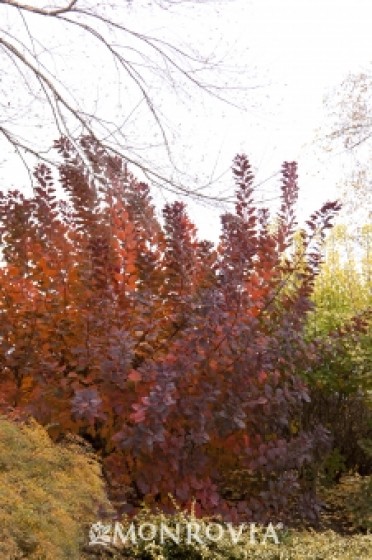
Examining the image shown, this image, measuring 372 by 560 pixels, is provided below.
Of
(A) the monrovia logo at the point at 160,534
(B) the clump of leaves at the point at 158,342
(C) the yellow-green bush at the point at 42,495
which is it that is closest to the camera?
(C) the yellow-green bush at the point at 42,495

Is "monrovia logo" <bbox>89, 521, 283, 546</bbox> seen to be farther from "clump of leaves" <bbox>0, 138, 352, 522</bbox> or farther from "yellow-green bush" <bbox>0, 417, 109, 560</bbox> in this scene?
"clump of leaves" <bbox>0, 138, 352, 522</bbox>

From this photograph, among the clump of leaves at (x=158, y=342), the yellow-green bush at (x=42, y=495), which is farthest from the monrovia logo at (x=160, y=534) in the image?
the clump of leaves at (x=158, y=342)

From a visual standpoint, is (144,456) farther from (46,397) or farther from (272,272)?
(272,272)

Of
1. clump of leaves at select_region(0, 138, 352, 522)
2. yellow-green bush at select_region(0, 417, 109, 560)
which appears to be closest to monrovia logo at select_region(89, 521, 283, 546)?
yellow-green bush at select_region(0, 417, 109, 560)

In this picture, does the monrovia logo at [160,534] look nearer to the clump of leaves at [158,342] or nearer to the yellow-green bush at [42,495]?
the yellow-green bush at [42,495]

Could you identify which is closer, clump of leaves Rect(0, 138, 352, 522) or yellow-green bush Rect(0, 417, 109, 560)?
yellow-green bush Rect(0, 417, 109, 560)

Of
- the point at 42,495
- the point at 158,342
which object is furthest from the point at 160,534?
the point at 158,342

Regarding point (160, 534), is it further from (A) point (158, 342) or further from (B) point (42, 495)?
(A) point (158, 342)

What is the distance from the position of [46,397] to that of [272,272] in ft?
6.00

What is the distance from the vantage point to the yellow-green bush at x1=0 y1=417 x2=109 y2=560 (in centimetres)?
380

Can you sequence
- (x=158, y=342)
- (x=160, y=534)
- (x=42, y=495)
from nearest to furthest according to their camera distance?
(x=42, y=495), (x=160, y=534), (x=158, y=342)

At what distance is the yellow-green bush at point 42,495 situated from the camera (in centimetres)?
380

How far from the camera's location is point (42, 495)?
4086 mm

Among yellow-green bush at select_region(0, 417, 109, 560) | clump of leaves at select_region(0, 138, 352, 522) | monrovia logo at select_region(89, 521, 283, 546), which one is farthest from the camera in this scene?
clump of leaves at select_region(0, 138, 352, 522)
